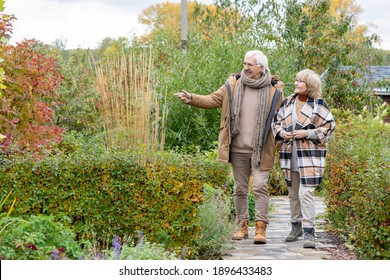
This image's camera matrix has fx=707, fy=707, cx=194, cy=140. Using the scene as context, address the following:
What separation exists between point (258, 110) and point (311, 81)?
0.61 m

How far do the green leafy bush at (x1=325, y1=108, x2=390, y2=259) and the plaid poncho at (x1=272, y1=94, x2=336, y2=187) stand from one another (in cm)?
37

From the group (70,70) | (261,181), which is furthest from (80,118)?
(261,181)

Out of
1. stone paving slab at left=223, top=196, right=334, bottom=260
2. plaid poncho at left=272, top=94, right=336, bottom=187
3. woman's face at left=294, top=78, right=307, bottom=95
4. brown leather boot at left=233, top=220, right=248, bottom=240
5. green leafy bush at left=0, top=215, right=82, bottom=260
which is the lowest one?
stone paving slab at left=223, top=196, right=334, bottom=260

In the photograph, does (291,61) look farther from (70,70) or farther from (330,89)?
(70,70)

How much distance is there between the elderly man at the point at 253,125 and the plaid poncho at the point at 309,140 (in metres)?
0.14

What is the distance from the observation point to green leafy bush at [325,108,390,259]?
18.2ft

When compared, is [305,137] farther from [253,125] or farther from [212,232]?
[212,232]

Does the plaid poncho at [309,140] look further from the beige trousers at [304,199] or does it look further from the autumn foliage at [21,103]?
the autumn foliage at [21,103]

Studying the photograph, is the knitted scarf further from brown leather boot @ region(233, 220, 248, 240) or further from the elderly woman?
brown leather boot @ region(233, 220, 248, 240)

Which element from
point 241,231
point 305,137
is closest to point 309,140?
point 305,137

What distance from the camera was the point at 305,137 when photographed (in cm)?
703

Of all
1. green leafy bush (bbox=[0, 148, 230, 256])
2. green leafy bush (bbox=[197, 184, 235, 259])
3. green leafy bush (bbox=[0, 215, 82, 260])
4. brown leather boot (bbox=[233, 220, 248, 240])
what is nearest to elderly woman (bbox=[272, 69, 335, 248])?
brown leather boot (bbox=[233, 220, 248, 240])

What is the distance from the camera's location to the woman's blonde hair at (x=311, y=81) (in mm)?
7098

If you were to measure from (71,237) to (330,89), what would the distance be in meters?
10.4
